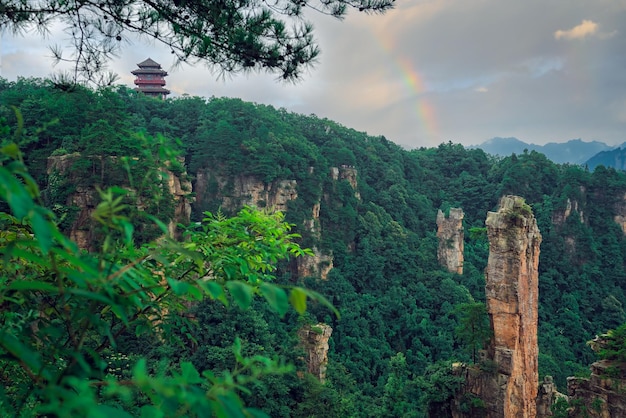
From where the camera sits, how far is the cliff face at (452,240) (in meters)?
28.1

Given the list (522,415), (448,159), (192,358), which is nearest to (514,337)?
(522,415)

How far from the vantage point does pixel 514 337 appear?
13500 mm

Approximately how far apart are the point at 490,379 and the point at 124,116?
602 inches

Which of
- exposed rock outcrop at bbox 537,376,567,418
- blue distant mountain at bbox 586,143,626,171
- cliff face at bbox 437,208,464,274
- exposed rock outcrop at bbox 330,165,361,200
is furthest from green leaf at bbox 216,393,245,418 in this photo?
blue distant mountain at bbox 586,143,626,171

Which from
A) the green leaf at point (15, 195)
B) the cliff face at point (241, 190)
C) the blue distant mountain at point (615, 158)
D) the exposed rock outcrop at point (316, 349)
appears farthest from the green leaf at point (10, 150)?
the blue distant mountain at point (615, 158)

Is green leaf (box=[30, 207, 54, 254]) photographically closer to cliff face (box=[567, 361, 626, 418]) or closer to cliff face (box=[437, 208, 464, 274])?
cliff face (box=[567, 361, 626, 418])

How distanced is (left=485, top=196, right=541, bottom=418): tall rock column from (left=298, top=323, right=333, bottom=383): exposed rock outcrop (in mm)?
6053

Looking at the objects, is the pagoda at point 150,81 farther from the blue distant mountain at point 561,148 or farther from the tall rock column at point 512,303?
the blue distant mountain at point 561,148

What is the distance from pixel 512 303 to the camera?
13570 mm

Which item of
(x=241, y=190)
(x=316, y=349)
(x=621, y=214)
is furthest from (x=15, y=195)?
(x=621, y=214)

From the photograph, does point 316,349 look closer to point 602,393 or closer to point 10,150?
point 602,393

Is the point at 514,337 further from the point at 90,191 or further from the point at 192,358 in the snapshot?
the point at 90,191

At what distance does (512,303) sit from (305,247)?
13199mm

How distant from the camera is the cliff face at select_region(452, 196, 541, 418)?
1315 cm
